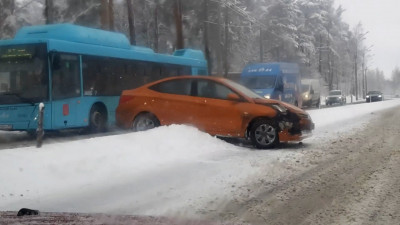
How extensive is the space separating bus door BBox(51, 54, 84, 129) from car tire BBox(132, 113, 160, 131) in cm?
255

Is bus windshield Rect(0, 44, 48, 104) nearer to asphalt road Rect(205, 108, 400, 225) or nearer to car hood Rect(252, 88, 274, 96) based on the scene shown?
asphalt road Rect(205, 108, 400, 225)

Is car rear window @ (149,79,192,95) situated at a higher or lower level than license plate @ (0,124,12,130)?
higher

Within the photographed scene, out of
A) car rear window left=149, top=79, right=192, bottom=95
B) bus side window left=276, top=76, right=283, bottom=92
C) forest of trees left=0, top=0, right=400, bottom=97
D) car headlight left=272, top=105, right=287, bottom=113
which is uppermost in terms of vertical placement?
forest of trees left=0, top=0, right=400, bottom=97

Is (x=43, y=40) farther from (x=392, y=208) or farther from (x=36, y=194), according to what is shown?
(x=392, y=208)

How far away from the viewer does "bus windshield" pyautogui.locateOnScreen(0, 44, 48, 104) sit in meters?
12.9

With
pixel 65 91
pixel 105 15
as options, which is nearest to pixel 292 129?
pixel 65 91

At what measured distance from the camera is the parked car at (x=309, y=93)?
41062mm

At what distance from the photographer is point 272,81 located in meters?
27.3

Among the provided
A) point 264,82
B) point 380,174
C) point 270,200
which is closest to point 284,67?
point 264,82

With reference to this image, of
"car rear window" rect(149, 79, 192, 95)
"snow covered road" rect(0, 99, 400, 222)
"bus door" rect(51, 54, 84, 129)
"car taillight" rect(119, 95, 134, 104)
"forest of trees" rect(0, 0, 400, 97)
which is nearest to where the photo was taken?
"snow covered road" rect(0, 99, 400, 222)

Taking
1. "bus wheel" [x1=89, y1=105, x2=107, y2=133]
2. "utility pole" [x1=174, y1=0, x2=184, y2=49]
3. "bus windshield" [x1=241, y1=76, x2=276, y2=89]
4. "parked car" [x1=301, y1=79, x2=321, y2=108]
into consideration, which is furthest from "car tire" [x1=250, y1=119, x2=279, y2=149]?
"parked car" [x1=301, y1=79, x2=321, y2=108]

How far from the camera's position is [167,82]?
39.4 ft

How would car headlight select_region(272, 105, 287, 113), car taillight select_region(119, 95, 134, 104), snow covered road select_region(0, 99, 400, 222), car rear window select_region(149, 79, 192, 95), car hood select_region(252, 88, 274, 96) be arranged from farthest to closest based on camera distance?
car hood select_region(252, 88, 274, 96) < car taillight select_region(119, 95, 134, 104) < car rear window select_region(149, 79, 192, 95) < car headlight select_region(272, 105, 287, 113) < snow covered road select_region(0, 99, 400, 222)

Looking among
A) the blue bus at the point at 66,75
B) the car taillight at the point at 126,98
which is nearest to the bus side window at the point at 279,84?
the blue bus at the point at 66,75
